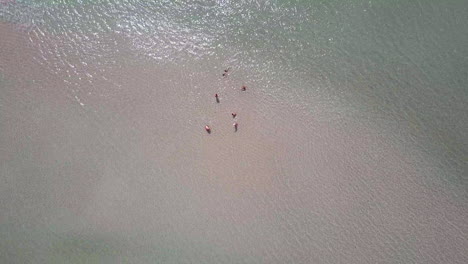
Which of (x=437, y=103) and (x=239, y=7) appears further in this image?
(x=239, y=7)

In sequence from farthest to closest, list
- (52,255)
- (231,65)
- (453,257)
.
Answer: (231,65) → (52,255) → (453,257)

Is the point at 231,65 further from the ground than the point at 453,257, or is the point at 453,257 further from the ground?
the point at 231,65

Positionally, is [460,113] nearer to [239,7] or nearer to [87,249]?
[239,7]

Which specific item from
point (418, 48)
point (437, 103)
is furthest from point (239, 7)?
point (437, 103)

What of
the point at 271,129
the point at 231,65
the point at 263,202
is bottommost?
the point at 263,202

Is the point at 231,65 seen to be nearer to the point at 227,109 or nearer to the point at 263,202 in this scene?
the point at 227,109

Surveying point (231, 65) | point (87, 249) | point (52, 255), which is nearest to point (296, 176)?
point (231, 65)

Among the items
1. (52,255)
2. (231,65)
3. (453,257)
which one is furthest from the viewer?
(231,65)
